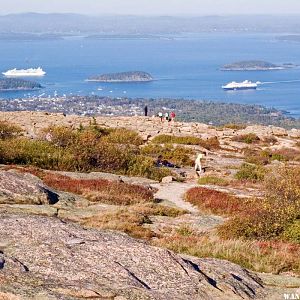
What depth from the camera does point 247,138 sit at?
39188 mm

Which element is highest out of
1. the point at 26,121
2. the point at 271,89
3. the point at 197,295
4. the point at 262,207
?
the point at 197,295

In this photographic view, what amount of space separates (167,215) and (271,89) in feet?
597

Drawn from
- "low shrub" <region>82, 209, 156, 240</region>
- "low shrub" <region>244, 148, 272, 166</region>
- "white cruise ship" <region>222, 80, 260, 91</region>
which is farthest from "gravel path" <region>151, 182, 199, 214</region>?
"white cruise ship" <region>222, 80, 260, 91</region>

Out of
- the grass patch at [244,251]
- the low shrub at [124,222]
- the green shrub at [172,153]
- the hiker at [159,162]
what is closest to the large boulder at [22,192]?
the low shrub at [124,222]

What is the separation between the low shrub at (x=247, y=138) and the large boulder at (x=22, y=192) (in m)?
25.4

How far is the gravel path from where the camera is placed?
57.4 feet

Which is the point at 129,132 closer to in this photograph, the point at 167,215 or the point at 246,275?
the point at 167,215

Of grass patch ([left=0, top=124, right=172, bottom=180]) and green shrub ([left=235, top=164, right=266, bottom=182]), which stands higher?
grass patch ([left=0, top=124, right=172, bottom=180])

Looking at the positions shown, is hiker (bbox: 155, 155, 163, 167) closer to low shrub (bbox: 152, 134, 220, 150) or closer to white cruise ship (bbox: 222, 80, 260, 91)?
low shrub (bbox: 152, 134, 220, 150)

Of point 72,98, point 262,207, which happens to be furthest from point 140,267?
point 72,98

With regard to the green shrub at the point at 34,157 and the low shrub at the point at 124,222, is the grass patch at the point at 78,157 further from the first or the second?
the low shrub at the point at 124,222

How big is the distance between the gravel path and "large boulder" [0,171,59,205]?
165 inches

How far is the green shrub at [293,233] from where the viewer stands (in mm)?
12701

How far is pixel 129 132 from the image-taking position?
121ft
